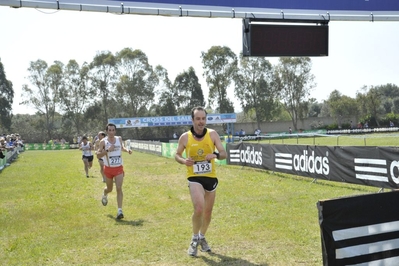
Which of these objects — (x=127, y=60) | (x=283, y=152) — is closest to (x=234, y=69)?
(x=127, y=60)

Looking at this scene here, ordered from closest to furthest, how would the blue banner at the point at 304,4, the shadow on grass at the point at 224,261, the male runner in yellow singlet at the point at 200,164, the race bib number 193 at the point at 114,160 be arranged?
1. the shadow on grass at the point at 224,261
2. the male runner in yellow singlet at the point at 200,164
3. the blue banner at the point at 304,4
4. the race bib number 193 at the point at 114,160

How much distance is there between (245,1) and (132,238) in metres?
5.16

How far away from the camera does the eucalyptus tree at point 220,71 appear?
70.2 metres

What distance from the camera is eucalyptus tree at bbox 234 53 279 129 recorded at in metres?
76.1

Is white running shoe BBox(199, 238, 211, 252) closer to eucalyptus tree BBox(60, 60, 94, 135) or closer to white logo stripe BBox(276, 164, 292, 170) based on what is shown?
white logo stripe BBox(276, 164, 292, 170)

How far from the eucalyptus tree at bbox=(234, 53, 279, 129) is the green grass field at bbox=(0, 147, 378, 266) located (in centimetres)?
6101

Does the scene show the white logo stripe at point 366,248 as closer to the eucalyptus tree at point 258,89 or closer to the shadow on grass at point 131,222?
the shadow on grass at point 131,222

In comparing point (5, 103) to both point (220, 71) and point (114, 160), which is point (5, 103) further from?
point (114, 160)

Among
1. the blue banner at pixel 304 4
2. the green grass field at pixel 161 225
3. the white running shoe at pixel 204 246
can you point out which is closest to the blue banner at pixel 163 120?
the green grass field at pixel 161 225

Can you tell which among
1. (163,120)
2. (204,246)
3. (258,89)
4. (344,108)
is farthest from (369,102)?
(204,246)

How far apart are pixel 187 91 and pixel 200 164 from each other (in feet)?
243

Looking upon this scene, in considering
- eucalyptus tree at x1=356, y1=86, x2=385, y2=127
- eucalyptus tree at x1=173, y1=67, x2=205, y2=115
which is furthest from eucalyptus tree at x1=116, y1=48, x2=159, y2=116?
eucalyptus tree at x1=356, y1=86, x2=385, y2=127

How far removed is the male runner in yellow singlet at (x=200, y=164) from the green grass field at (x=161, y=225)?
63cm

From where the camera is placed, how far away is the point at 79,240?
320 inches
